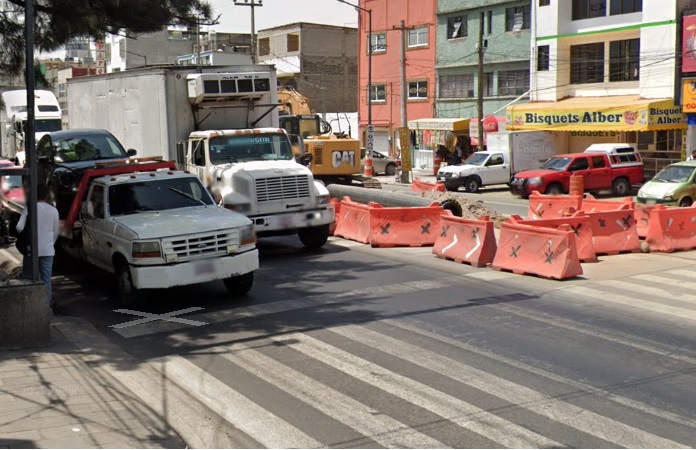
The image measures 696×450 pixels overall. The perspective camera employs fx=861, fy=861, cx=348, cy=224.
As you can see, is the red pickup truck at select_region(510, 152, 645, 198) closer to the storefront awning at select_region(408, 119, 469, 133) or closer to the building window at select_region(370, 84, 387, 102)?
the storefront awning at select_region(408, 119, 469, 133)

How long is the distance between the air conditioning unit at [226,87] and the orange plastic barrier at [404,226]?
12.1ft

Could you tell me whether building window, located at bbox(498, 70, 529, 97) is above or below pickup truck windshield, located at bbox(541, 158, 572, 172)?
above

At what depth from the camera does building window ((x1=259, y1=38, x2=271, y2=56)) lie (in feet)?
225

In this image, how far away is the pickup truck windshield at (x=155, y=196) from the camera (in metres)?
13.1

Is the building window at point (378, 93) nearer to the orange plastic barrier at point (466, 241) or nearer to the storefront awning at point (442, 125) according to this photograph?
the storefront awning at point (442, 125)

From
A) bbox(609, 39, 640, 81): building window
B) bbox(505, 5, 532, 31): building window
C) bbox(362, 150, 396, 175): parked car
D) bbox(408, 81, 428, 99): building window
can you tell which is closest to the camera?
bbox(609, 39, 640, 81): building window

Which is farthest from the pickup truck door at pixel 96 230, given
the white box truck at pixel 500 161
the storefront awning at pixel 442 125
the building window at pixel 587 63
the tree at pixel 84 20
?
the storefront awning at pixel 442 125

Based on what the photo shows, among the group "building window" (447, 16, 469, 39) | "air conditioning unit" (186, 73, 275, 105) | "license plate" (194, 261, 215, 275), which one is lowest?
"license plate" (194, 261, 215, 275)

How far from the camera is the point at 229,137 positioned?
1761 cm

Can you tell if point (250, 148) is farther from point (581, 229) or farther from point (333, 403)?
Result: point (333, 403)

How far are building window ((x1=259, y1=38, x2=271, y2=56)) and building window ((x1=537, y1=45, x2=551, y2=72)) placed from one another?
31.2 m

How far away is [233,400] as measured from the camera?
8023mm

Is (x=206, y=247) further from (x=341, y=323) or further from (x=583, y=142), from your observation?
(x=583, y=142)

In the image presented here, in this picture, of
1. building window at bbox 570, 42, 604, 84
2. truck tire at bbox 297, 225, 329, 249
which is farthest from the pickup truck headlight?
building window at bbox 570, 42, 604, 84
